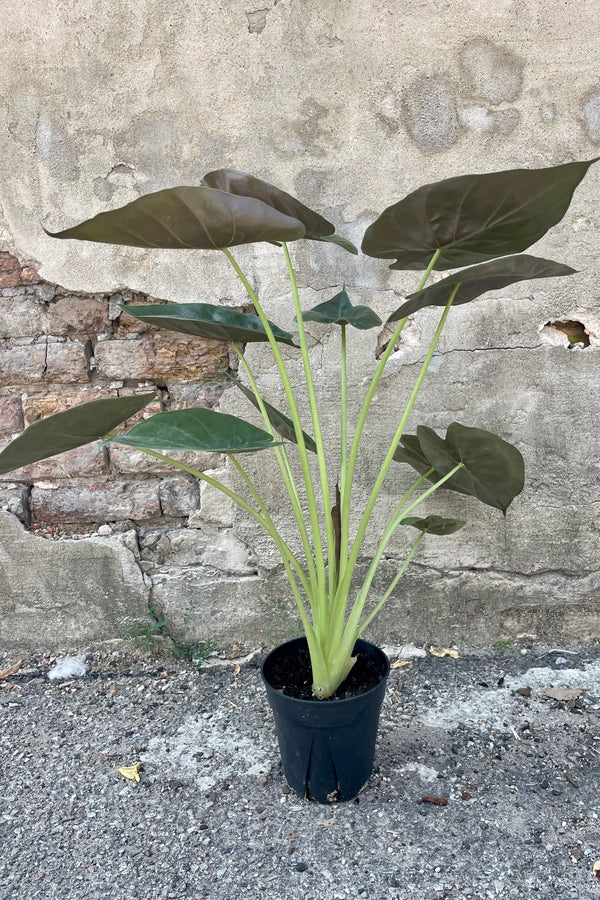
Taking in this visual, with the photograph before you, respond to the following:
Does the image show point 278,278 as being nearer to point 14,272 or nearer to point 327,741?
point 14,272

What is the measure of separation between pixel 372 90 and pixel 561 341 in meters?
0.89

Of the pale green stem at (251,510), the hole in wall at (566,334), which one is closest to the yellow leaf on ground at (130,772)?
the pale green stem at (251,510)

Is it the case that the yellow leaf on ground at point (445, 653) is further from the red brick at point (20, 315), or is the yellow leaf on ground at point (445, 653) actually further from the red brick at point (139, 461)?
the red brick at point (20, 315)

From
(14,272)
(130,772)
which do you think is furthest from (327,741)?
(14,272)

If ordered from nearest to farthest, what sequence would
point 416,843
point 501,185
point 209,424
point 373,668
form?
point 501,185 < point 209,424 < point 416,843 < point 373,668

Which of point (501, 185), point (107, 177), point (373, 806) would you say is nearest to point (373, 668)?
point (373, 806)

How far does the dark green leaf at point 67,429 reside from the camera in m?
1.13

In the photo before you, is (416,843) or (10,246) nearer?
(416,843)

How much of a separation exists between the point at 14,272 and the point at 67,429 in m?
0.99

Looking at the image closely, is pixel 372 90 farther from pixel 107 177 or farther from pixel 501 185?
pixel 501 185

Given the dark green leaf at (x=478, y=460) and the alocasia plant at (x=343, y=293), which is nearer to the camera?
the alocasia plant at (x=343, y=293)

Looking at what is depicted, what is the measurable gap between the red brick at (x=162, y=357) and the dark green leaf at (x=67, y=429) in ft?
2.34

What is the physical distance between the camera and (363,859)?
1.25 m

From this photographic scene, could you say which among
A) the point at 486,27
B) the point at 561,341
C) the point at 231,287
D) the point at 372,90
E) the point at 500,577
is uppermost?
the point at 486,27
